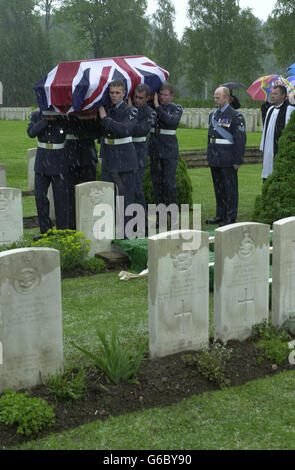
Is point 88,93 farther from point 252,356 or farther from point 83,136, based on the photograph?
point 252,356

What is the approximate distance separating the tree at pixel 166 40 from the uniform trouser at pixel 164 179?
45709 millimetres

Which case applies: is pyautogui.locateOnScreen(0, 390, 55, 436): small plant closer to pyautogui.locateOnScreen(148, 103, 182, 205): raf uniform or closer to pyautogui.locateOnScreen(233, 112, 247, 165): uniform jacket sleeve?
pyautogui.locateOnScreen(148, 103, 182, 205): raf uniform

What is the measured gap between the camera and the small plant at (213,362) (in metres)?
4.22

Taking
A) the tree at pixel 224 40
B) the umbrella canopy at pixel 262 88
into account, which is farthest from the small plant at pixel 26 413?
the tree at pixel 224 40

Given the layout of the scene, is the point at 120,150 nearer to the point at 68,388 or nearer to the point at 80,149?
the point at 80,149

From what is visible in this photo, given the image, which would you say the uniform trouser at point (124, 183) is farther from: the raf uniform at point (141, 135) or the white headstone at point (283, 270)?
the white headstone at point (283, 270)

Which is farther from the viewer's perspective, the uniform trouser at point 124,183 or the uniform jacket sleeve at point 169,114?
the uniform jacket sleeve at point 169,114

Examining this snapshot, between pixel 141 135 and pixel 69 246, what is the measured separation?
5.84 ft

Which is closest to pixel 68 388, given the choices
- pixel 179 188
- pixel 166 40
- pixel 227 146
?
pixel 227 146

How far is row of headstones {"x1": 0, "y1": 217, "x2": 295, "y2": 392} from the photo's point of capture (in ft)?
12.9

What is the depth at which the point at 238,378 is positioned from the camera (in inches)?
170

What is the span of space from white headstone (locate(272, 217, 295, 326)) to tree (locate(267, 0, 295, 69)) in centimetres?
3919

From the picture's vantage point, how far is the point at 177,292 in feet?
14.6
